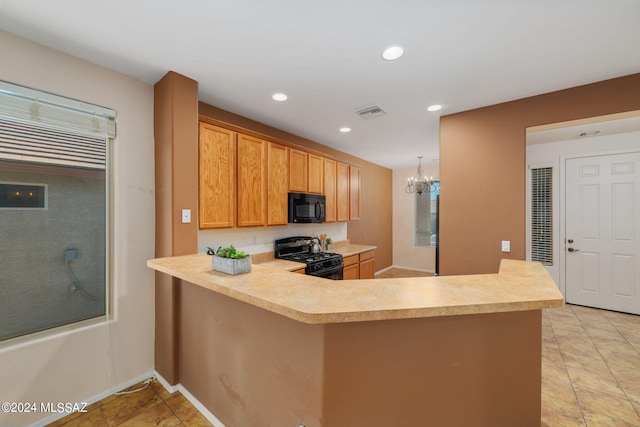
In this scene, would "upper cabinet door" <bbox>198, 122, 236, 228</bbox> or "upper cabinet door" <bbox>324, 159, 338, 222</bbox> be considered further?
"upper cabinet door" <bbox>324, 159, 338, 222</bbox>

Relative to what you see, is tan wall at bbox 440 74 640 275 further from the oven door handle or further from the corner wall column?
the corner wall column

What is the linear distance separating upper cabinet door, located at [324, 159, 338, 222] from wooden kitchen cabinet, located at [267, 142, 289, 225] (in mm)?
893

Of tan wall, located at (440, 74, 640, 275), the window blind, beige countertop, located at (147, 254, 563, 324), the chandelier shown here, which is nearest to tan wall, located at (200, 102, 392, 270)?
the chandelier

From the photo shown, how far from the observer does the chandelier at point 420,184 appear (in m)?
6.02

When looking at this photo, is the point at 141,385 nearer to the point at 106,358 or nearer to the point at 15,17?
the point at 106,358

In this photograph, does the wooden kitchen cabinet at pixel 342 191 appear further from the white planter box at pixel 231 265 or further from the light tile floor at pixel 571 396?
the light tile floor at pixel 571 396

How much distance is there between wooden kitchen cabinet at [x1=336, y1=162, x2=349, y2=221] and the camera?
4.45m

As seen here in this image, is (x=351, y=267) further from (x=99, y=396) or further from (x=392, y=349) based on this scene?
(x=99, y=396)

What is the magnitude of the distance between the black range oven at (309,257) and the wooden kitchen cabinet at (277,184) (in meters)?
0.54

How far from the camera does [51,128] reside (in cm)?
193

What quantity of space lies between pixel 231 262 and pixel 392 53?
190cm

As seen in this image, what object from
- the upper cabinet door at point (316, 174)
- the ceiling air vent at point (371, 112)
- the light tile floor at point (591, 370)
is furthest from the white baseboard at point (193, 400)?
the ceiling air vent at point (371, 112)

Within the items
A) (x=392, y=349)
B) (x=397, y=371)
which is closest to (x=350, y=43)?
(x=392, y=349)

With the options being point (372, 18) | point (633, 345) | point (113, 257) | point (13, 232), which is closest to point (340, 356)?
point (372, 18)
